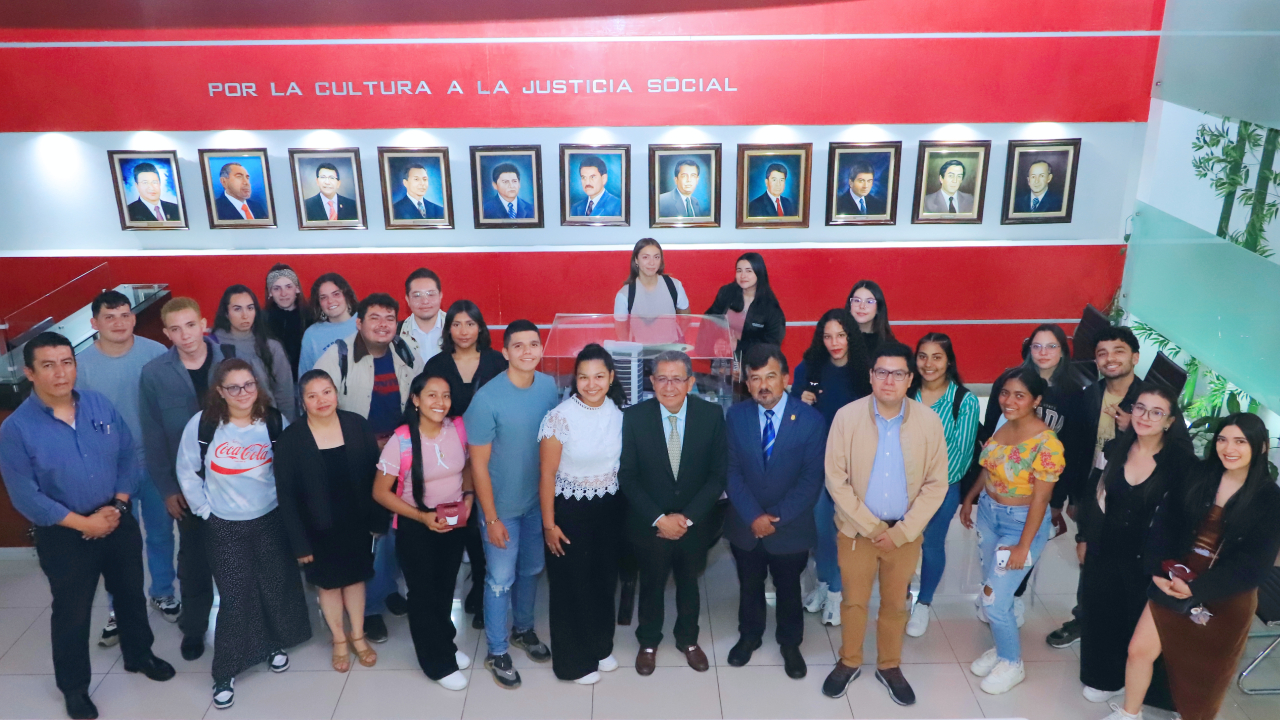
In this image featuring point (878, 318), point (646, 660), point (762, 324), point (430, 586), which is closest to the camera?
point (430, 586)

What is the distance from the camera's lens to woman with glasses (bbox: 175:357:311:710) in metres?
4.05

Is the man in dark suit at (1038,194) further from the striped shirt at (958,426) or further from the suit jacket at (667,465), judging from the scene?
the suit jacket at (667,465)

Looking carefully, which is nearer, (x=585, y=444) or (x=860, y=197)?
(x=585, y=444)

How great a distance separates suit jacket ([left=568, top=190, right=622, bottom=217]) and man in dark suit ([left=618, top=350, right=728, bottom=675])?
361cm

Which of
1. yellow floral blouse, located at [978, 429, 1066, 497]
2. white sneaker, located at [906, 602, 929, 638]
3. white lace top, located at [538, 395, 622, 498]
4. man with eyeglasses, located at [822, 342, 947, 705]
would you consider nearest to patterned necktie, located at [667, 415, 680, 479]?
white lace top, located at [538, 395, 622, 498]

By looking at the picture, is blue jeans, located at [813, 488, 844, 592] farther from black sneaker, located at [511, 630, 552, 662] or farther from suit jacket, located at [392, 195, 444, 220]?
suit jacket, located at [392, 195, 444, 220]

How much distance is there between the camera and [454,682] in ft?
14.5

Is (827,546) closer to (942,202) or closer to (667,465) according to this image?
(667,465)

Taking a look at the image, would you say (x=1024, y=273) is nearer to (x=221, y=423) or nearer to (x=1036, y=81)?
(x=1036, y=81)

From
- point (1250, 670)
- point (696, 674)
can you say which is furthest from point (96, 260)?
point (1250, 670)

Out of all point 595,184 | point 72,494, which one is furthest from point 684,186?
point 72,494

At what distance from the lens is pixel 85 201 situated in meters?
7.57

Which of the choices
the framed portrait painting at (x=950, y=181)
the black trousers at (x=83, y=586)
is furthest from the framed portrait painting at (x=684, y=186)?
the black trousers at (x=83, y=586)

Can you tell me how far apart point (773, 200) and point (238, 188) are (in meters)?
4.46
